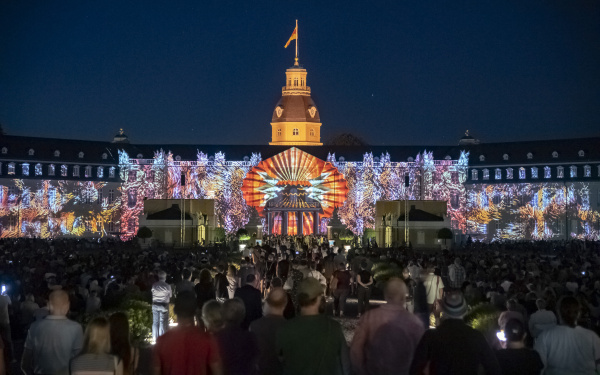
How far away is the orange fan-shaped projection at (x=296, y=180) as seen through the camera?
92.9 meters

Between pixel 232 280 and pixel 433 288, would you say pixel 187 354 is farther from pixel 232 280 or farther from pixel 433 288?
pixel 232 280

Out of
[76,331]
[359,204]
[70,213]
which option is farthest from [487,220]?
[76,331]

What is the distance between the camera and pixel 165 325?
662 inches

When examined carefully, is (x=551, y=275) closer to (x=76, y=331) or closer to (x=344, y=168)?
(x=76, y=331)

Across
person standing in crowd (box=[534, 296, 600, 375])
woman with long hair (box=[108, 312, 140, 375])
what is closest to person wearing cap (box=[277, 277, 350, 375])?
woman with long hair (box=[108, 312, 140, 375])

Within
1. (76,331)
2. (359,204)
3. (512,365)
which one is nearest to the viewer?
(512,365)

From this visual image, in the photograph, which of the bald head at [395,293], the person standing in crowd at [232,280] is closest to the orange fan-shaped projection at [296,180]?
the person standing in crowd at [232,280]

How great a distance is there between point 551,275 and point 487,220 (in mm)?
82494

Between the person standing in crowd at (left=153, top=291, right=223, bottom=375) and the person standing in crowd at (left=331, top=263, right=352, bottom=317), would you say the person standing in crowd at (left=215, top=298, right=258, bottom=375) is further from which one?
the person standing in crowd at (left=331, top=263, right=352, bottom=317)

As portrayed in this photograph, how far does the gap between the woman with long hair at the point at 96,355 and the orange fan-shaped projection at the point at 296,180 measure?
275ft

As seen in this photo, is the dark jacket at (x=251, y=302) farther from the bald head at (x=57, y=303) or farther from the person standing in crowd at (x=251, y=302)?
the bald head at (x=57, y=303)

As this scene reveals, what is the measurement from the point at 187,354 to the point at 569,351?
3583 mm

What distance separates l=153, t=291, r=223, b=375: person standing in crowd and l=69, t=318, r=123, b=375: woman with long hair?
0.43 metres

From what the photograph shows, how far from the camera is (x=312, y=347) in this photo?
9133 millimetres
